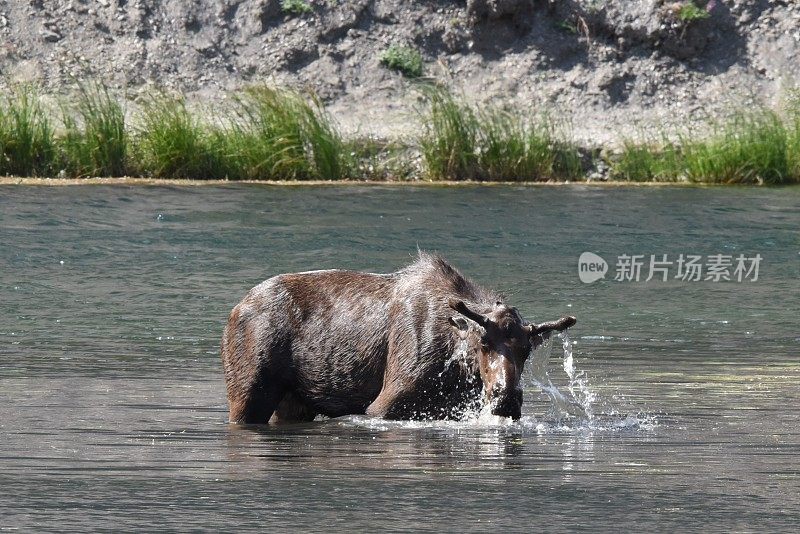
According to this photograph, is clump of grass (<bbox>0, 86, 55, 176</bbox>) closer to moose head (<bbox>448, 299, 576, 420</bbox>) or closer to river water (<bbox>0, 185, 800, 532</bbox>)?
river water (<bbox>0, 185, 800, 532</bbox>)

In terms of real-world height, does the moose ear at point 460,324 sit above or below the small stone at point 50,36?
below

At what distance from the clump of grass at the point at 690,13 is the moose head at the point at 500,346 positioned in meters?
22.5

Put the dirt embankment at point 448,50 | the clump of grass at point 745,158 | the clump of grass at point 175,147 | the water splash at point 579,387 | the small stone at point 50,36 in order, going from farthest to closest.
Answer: the small stone at point 50,36
the dirt embankment at point 448,50
the clump of grass at point 745,158
the clump of grass at point 175,147
the water splash at point 579,387

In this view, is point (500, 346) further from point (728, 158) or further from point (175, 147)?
point (728, 158)

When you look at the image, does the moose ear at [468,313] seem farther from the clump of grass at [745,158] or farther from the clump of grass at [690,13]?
the clump of grass at [690,13]

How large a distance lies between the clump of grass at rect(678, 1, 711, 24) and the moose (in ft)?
71.4

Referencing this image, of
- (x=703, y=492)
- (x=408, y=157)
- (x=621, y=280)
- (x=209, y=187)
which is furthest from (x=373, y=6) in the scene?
(x=703, y=492)

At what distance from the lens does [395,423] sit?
987 cm

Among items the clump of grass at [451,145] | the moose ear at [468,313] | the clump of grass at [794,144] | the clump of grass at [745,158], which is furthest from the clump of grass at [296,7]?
the moose ear at [468,313]

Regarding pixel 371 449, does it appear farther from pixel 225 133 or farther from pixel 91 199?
pixel 225 133

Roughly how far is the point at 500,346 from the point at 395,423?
0.84 meters

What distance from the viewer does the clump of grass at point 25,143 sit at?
23.6 m

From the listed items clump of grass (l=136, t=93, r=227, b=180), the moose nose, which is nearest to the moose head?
the moose nose

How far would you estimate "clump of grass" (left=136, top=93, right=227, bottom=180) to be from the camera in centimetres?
2386
